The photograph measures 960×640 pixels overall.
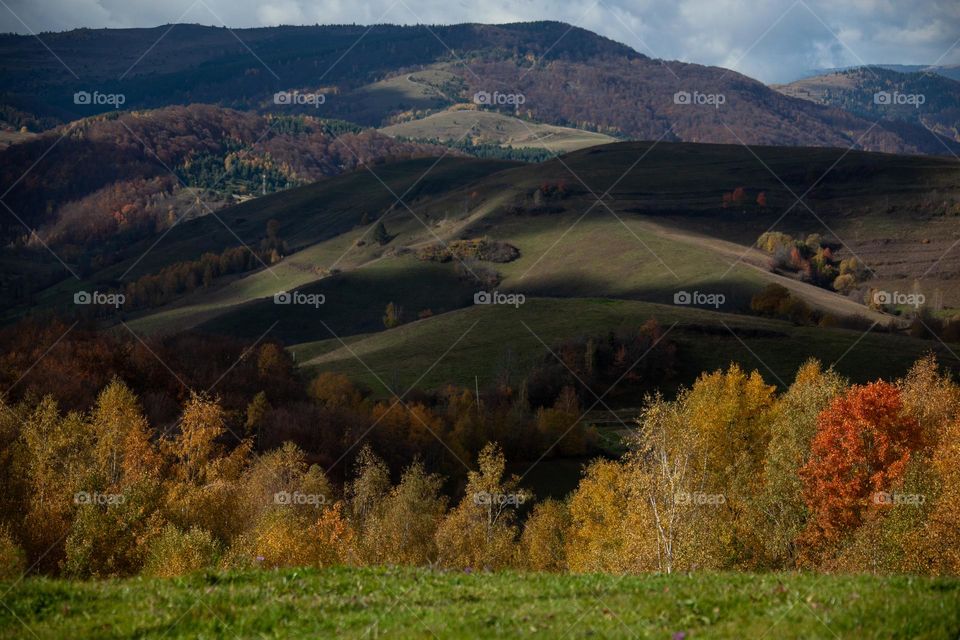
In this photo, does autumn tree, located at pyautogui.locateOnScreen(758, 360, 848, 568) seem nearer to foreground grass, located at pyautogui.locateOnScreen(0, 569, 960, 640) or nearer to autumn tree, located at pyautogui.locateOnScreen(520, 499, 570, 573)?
autumn tree, located at pyautogui.locateOnScreen(520, 499, 570, 573)

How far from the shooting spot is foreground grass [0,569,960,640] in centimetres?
1510

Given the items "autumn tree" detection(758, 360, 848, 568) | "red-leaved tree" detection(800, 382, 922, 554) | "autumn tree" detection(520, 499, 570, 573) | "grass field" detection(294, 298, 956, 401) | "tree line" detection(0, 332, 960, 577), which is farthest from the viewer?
"grass field" detection(294, 298, 956, 401)

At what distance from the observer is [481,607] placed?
1722cm

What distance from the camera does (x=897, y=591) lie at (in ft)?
55.3

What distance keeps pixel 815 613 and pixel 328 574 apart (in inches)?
429

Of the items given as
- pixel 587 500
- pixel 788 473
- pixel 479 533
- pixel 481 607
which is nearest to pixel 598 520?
pixel 587 500

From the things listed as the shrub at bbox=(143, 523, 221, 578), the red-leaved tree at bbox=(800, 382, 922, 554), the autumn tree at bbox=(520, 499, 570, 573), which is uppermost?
the red-leaved tree at bbox=(800, 382, 922, 554)

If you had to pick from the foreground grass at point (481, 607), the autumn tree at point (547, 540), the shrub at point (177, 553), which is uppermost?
the foreground grass at point (481, 607)

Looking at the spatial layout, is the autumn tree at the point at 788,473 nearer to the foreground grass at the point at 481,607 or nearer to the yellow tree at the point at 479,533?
the yellow tree at the point at 479,533

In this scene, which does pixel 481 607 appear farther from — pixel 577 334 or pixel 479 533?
pixel 577 334

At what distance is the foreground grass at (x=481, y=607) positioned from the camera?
15.1m

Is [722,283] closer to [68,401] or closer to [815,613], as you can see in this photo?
[68,401]

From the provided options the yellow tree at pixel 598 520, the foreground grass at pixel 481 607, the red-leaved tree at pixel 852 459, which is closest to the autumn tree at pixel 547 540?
the yellow tree at pixel 598 520

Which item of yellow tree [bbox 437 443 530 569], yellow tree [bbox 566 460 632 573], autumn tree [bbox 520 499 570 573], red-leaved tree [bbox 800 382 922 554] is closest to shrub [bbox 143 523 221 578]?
yellow tree [bbox 437 443 530 569]
